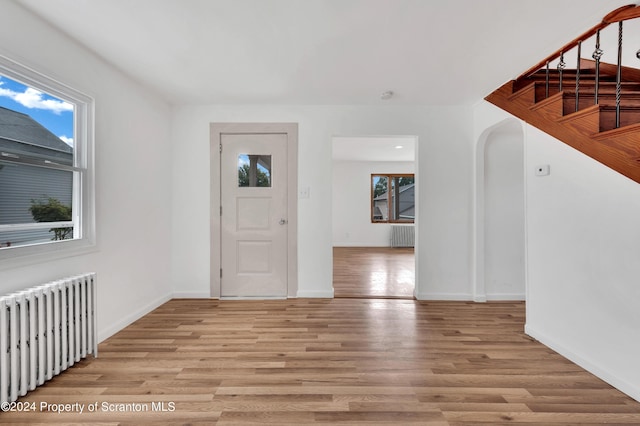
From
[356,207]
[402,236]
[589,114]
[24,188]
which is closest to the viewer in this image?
[589,114]

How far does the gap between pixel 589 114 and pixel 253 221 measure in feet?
11.0

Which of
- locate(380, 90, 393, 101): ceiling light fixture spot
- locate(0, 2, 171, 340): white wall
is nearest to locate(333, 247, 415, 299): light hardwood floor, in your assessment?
locate(0, 2, 171, 340): white wall

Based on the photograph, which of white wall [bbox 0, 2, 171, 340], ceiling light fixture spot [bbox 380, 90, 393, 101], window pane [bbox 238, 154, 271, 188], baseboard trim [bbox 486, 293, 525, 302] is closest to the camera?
white wall [bbox 0, 2, 171, 340]

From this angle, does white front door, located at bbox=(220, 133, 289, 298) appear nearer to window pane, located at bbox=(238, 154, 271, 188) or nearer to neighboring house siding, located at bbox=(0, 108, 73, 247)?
window pane, located at bbox=(238, 154, 271, 188)

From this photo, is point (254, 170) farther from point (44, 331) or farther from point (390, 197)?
point (390, 197)

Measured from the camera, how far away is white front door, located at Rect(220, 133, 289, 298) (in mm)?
3869

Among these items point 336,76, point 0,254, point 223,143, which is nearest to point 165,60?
point 223,143

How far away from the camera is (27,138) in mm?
2037

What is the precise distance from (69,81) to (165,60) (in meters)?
0.74

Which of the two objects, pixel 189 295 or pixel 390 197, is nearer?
pixel 189 295

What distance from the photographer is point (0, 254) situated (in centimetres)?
182

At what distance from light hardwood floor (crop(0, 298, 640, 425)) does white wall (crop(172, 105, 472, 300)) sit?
0.81m

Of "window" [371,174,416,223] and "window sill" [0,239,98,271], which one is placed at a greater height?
"window" [371,174,416,223]

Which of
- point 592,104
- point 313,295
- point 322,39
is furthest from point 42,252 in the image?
point 592,104
